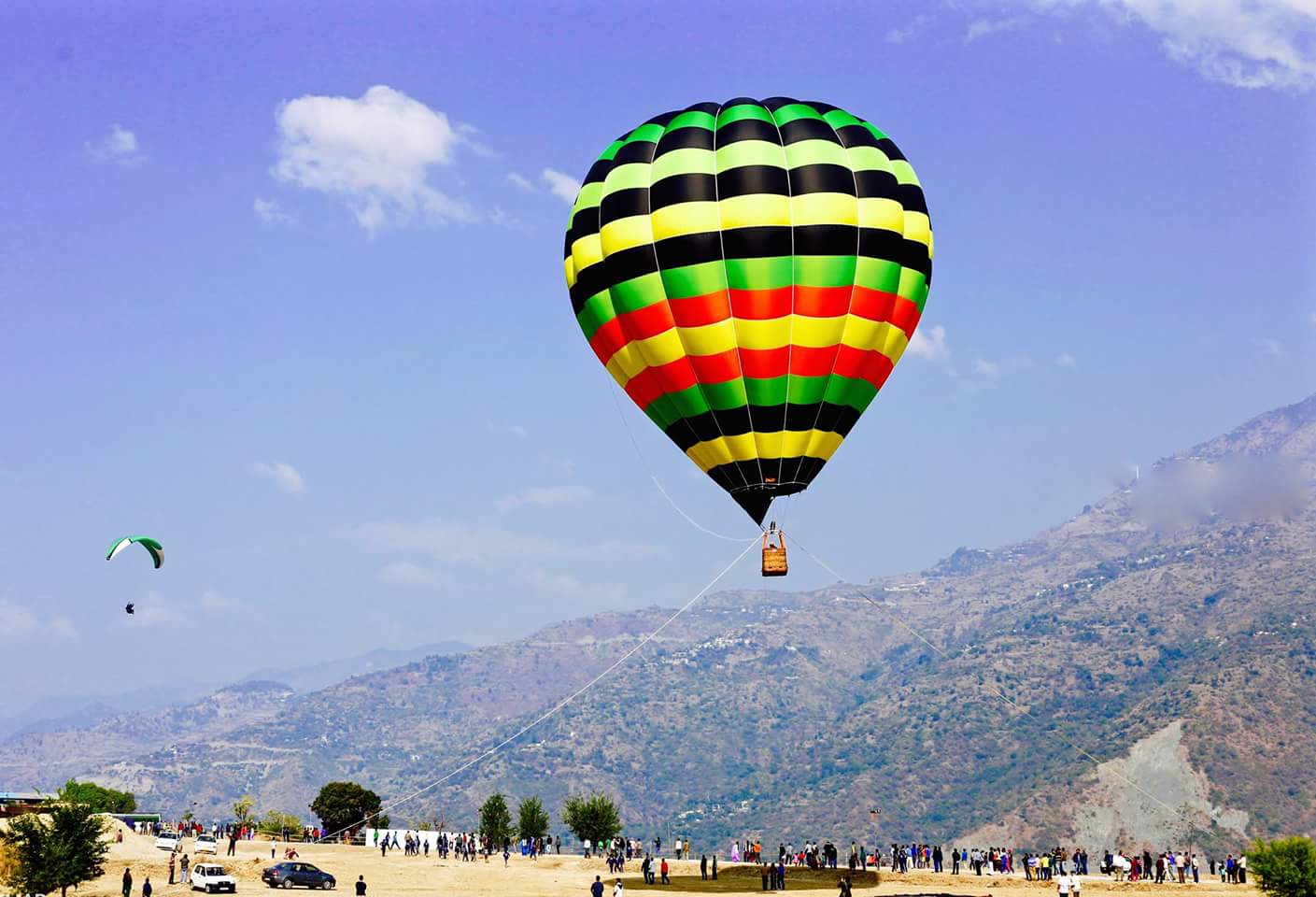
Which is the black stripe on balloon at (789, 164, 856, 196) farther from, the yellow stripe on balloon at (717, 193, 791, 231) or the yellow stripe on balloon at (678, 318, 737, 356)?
the yellow stripe on balloon at (678, 318, 737, 356)

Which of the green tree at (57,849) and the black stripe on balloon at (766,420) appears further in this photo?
the green tree at (57,849)

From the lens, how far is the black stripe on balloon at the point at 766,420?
4312 centimetres

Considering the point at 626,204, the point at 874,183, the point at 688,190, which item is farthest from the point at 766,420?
the point at 874,183

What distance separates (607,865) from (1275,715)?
513 ft

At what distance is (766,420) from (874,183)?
309 inches

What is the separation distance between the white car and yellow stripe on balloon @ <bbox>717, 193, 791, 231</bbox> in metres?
34.1

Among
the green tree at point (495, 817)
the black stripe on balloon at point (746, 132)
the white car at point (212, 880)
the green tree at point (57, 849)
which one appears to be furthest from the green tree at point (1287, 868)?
the green tree at point (495, 817)

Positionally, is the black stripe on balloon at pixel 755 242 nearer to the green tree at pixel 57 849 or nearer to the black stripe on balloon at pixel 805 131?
the black stripe on balloon at pixel 805 131

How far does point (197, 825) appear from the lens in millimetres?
104125

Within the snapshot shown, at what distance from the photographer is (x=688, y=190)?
42.2m

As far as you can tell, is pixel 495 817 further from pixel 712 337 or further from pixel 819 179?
pixel 819 179

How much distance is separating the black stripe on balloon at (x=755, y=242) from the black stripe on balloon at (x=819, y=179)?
4.98ft

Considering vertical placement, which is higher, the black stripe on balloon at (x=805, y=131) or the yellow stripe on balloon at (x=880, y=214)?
the black stripe on balloon at (x=805, y=131)

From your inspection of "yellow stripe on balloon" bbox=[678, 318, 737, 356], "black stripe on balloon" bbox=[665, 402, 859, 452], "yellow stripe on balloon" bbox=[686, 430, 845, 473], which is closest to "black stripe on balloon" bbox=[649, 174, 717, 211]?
"yellow stripe on balloon" bbox=[678, 318, 737, 356]
